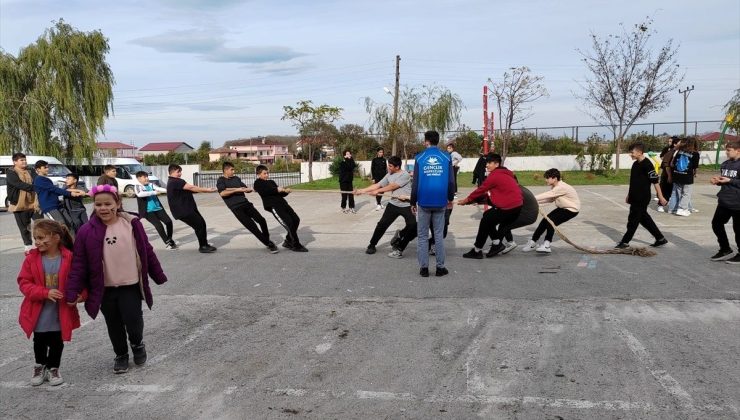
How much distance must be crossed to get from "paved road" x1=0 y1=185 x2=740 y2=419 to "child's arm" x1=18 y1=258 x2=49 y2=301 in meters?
0.71

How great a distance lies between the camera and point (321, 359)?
186 inches

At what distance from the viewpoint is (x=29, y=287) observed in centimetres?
411

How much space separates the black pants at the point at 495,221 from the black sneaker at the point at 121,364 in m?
5.57

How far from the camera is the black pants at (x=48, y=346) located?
168 inches

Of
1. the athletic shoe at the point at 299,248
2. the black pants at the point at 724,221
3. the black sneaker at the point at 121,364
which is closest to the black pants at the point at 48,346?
the black sneaker at the point at 121,364

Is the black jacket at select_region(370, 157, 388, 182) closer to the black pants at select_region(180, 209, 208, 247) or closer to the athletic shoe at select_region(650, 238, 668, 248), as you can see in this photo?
the black pants at select_region(180, 209, 208, 247)

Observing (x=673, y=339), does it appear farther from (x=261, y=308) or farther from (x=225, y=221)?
(x=225, y=221)

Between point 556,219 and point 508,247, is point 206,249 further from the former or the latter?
point 556,219

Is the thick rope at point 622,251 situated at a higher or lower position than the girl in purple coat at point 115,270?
lower

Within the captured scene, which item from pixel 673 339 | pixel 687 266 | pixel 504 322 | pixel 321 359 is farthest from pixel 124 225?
pixel 687 266

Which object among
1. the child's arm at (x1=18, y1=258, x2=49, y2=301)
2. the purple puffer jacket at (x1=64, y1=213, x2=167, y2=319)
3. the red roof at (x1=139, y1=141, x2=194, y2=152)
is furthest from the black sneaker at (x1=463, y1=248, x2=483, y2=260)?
the red roof at (x1=139, y1=141, x2=194, y2=152)

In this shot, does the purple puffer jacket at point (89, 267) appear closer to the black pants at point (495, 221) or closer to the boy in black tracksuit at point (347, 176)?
the black pants at point (495, 221)

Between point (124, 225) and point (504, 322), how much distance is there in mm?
3508

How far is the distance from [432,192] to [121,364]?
427 cm
